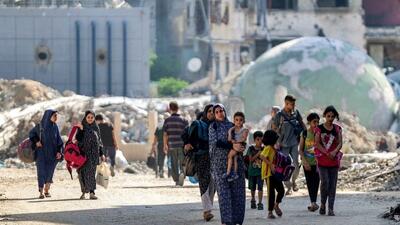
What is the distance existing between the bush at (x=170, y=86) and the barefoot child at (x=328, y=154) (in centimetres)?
5777

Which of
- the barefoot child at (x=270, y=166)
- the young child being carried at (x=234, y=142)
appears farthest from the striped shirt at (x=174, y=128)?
the young child being carried at (x=234, y=142)

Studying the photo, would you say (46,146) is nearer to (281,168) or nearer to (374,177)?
(374,177)

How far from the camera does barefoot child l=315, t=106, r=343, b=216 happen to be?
19469mm

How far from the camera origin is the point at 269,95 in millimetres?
49781

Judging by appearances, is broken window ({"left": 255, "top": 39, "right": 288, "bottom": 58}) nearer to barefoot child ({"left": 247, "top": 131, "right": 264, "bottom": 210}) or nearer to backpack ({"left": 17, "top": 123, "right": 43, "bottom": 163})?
backpack ({"left": 17, "top": 123, "right": 43, "bottom": 163})

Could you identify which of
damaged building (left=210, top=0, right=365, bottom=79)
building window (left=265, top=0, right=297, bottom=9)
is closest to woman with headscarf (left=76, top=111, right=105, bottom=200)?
damaged building (left=210, top=0, right=365, bottom=79)

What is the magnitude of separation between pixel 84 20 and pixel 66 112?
948 centimetres

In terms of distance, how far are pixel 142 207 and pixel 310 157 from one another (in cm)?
290

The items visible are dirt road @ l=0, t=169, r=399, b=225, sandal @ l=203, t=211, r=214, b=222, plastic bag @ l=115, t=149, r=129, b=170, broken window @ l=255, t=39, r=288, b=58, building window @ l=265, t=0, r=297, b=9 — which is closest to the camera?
sandal @ l=203, t=211, r=214, b=222

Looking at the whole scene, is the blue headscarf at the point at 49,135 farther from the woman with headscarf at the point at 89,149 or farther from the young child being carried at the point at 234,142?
the young child being carried at the point at 234,142

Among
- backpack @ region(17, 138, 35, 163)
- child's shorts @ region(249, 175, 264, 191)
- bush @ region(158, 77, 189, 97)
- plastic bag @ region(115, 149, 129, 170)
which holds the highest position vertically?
backpack @ region(17, 138, 35, 163)

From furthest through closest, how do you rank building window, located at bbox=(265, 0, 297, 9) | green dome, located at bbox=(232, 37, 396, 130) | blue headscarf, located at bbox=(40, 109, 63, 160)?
building window, located at bbox=(265, 0, 297, 9) < green dome, located at bbox=(232, 37, 396, 130) < blue headscarf, located at bbox=(40, 109, 63, 160)

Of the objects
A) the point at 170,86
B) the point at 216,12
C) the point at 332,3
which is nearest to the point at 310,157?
the point at 332,3

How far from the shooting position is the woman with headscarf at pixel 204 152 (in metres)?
19.2
